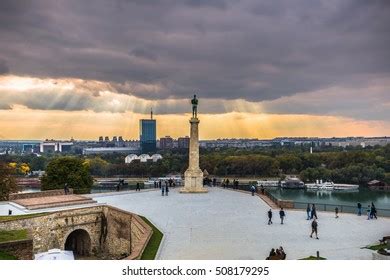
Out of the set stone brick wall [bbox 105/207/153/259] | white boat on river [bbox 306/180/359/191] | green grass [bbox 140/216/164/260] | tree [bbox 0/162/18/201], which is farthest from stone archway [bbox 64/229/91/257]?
white boat on river [bbox 306/180/359/191]

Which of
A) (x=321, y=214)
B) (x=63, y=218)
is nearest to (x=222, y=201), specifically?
(x=321, y=214)

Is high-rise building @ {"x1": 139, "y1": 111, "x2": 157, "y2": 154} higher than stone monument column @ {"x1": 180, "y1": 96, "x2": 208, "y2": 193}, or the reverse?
high-rise building @ {"x1": 139, "y1": 111, "x2": 157, "y2": 154}

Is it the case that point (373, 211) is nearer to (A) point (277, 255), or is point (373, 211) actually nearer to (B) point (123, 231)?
(A) point (277, 255)

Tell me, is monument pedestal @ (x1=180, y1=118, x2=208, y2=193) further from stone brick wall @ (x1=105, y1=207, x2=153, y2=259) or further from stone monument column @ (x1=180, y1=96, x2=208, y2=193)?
stone brick wall @ (x1=105, y1=207, x2=153, y2=259)

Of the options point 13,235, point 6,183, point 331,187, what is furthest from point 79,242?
point 331,187

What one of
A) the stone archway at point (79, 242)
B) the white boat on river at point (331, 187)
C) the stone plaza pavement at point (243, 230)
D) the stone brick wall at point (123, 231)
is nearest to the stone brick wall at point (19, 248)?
the stone brick wall at point (123, 231)

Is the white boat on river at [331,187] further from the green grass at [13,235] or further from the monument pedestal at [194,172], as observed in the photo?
the green grass at [13,235]
